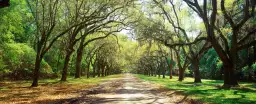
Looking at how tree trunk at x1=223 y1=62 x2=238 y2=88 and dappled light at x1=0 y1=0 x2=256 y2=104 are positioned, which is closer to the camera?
dappled light at x1=0 y1=0 x2=256 y2=104

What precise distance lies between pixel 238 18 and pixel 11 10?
25346 millimetres

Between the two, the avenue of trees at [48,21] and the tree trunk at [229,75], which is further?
the avenue of trees at [48,21]

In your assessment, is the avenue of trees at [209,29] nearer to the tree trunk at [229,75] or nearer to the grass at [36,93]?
the tree trunk at [229,75]

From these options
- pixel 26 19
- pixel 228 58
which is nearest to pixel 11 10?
pixel 26 19

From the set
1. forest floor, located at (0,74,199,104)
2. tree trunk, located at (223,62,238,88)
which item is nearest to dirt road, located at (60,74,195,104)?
forest floor, located at (0,74,199,104)

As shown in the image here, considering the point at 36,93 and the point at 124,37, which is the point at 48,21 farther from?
the point at 124,37

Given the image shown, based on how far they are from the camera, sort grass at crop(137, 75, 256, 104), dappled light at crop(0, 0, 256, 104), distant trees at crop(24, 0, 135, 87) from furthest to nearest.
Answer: distant trees at crop(24, 0, 135, 87), dappled light at crop(0, 0, 256, 104), grass at crop(137, 75, 256, 104)

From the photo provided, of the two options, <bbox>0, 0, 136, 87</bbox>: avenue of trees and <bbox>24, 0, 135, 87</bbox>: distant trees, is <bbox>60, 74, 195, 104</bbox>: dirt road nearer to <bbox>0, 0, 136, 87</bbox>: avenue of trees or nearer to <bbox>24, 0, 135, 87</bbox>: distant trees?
<bbox>24, 0, 135, 87</bbox>: distant trees

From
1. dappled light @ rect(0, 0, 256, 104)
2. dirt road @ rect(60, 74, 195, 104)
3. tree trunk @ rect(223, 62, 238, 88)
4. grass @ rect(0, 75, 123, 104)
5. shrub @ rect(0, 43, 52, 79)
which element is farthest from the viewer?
shrub @ rect(0, 43, 52, 79)

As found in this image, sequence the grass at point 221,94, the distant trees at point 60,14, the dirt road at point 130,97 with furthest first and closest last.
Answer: the distant trees at point 60,14
the grass at point 221,94
the dirt road at point 130,97

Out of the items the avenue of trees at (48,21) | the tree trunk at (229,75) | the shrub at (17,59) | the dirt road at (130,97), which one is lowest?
the dirt road at (130,97)

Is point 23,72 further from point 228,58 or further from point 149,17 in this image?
point 228,58

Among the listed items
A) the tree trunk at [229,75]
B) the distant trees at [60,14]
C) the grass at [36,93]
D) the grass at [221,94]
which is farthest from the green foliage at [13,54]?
the tree trunk at [229,75]

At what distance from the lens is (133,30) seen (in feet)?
120
